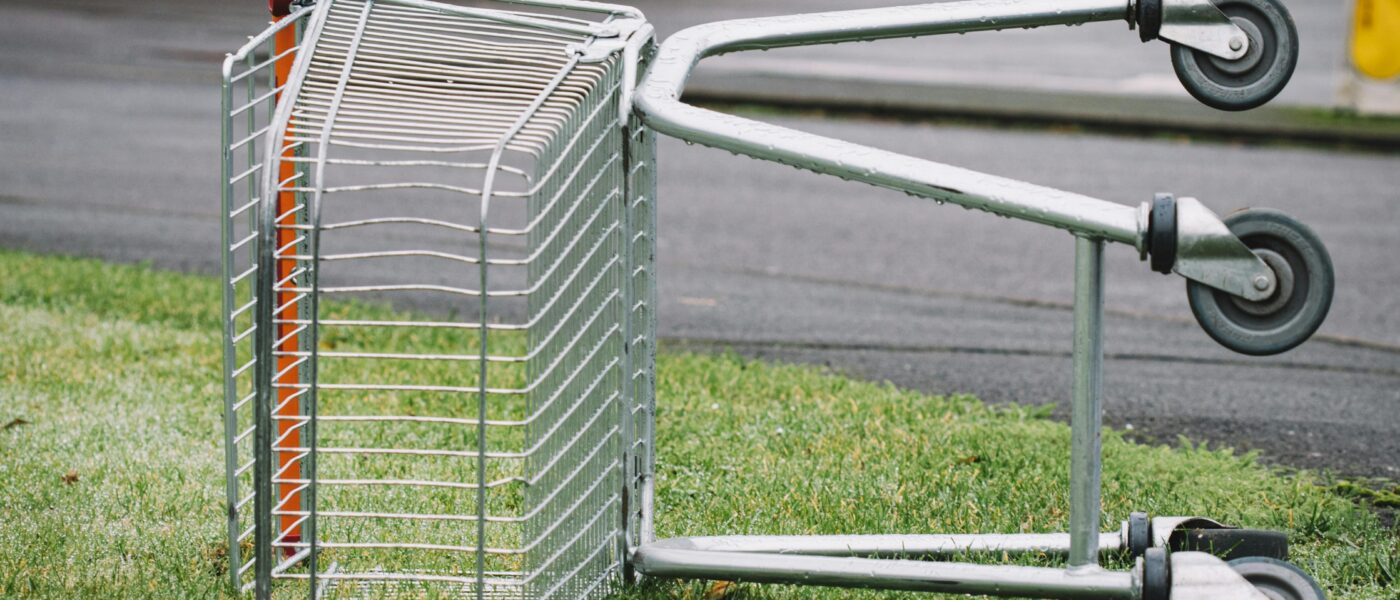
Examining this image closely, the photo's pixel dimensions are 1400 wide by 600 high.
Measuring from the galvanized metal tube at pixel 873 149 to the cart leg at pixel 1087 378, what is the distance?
0.21ft

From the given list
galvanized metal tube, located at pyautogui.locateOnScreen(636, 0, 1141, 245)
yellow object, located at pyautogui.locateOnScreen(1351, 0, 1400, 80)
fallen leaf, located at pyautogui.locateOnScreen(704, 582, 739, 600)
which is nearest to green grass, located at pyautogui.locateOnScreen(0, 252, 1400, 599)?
fallen leaf, located at pyautogui.locateOnScreen(704, 582, 739, 600)

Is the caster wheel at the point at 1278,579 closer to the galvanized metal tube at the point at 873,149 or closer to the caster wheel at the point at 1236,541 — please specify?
the caster wheel at the point at 1236,541

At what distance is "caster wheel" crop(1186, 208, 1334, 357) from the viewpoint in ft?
8.34

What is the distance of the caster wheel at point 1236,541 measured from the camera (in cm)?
341

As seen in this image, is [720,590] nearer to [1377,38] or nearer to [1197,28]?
[1197,28]

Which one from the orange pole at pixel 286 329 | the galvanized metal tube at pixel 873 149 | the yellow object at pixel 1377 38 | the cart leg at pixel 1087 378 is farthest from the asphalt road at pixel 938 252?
the orange pole at pixel 286 329

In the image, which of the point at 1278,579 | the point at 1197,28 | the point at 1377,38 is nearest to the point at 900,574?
the point at 1278,579

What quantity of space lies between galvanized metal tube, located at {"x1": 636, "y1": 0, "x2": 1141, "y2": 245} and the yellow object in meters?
10.5

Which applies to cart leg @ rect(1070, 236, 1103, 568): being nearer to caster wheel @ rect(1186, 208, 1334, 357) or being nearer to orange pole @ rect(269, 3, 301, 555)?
caster wheel @ rect(1186, 208, 1334, 357)

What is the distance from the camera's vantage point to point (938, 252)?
27.5 ft

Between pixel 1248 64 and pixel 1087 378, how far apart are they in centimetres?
97

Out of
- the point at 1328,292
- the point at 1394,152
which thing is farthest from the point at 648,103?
the point at 1394,152

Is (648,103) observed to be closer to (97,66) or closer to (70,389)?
(70,389)

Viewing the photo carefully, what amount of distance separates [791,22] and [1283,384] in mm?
3326
